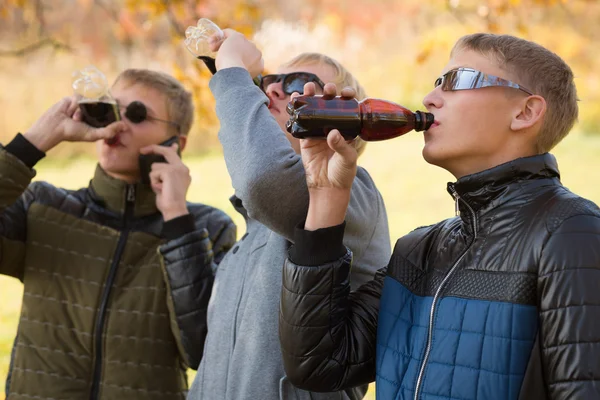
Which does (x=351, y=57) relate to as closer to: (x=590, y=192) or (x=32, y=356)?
(x=590, y=192)

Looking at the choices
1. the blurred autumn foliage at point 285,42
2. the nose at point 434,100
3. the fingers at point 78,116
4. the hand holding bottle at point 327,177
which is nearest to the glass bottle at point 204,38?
the hand holding bottle at point 327,177

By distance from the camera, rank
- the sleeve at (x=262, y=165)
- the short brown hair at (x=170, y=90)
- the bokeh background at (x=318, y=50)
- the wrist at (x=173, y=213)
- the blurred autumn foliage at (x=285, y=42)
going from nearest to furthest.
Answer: the sleeve at (x=262, y=165), the wrist at (x=173, y=213), the short brown hair at (x=170, y=90), the blurred autumn foliage at (x=285, y=42), the bokeh background at (x=318, y=50)

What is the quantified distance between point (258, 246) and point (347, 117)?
666mm

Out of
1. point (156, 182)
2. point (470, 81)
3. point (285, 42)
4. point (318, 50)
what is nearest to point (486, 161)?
point (470, 81)

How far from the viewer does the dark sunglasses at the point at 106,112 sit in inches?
114

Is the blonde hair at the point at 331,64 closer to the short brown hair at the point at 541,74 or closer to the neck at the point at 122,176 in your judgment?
the short brown hair at the point at 541,74

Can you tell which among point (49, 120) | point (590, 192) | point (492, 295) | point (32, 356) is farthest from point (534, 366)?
point (590, 192)

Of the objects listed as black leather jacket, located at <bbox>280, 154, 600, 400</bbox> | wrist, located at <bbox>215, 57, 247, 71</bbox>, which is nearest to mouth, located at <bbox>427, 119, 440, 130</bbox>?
black leather jacket, located at <bbox>280, 154, 600, 400</bbox>

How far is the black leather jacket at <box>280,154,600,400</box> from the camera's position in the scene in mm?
1448

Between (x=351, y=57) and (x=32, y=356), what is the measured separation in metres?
7.28

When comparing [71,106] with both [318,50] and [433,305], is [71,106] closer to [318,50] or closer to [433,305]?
[433,305]

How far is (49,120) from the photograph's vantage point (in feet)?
9.36

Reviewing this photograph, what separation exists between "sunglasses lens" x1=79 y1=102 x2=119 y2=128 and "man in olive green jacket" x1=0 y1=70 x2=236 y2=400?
3 cm

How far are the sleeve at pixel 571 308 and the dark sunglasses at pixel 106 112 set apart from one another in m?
1.91
